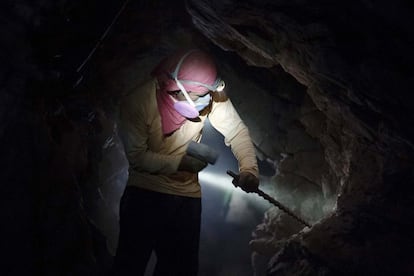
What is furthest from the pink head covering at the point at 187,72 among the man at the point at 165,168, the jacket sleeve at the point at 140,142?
the jacket sleeve at the point at 140,142

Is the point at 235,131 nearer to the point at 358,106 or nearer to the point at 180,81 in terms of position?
the point at 180,81

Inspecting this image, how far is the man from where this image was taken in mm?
3842

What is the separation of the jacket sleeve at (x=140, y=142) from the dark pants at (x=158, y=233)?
0.31 meters

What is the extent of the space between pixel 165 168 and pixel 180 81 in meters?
0.97

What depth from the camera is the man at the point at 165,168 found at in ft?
12.6

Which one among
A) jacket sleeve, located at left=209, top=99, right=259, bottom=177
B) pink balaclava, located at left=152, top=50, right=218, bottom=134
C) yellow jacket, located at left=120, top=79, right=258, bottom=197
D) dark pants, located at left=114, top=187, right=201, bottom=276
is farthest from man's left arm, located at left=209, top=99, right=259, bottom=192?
dark pants, located at left=114, top=187, right=201, bottom=276

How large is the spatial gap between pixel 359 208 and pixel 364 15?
2100mm

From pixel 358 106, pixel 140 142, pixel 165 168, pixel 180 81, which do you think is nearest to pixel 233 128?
pixel 180 81

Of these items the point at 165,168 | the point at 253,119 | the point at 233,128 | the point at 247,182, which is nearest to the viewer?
the point at 165,168

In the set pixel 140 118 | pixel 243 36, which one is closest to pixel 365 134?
pixel 243 36

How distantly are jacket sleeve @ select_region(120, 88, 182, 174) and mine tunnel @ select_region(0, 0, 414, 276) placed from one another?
1.25m

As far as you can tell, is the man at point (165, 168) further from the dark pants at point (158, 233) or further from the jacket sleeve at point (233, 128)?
the jacket sleeve at point (233, 128)

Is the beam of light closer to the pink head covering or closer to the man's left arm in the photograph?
the man's left arm

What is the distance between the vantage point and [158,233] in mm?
3973
